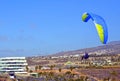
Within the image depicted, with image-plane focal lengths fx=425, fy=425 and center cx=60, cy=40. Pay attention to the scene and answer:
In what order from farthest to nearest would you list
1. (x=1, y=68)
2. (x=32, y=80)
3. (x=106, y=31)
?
(x=1, y=68) < (x=32, y=80) < (x=106, y=31)

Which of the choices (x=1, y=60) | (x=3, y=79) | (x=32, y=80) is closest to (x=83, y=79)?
(x=32, y=80)

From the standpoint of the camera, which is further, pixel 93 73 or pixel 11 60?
pixel 11 60

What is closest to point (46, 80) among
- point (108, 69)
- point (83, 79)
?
point (83, 79)

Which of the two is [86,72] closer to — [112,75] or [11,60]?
[112,75]

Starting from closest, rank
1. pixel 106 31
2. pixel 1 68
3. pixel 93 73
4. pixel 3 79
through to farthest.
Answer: pixel 106 31 < pixel 3 79 < pixel 93 73 < pixel 1 68

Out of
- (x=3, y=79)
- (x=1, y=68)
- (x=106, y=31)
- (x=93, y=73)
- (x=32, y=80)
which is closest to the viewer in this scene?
(x=106, y=31)

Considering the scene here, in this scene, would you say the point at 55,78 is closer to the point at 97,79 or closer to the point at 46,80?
the point at 46,80

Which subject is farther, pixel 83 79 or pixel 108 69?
pixel 108 69
